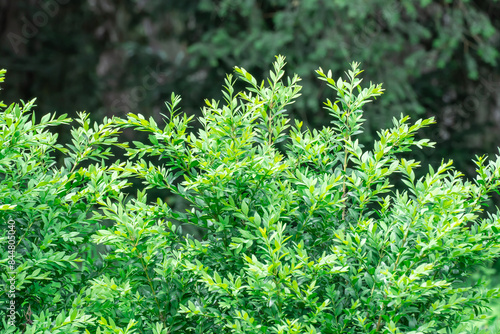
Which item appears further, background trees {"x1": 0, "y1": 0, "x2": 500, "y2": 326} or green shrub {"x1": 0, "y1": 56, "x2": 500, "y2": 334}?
background trees {"x1": 0, "y1": 0, "x2": 500, "y2": 326}

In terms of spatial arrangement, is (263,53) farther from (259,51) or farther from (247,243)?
(247,243)

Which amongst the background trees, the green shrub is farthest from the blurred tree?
the green shrub

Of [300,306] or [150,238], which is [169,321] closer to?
[150,238]

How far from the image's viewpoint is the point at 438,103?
973 cm

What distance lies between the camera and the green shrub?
2.07 m

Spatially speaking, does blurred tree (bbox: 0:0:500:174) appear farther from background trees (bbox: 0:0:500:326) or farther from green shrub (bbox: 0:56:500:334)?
green shrub (bbox: 0:56:500:334)

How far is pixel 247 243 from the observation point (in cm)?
208

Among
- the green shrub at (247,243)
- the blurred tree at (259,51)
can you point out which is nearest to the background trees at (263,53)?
the blurred tree at (259,51)

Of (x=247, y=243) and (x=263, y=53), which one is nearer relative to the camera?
(x=247, y=243)

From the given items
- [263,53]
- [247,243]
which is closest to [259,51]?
[263,53]

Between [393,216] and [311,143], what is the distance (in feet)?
1.50

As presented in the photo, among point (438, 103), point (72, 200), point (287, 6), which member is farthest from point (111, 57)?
point (72, 200)

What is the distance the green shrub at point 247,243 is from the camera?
81.5 inches

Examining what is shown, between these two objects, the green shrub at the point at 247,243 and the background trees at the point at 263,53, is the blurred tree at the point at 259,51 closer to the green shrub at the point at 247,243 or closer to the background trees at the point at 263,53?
the background trees at the point at 263,53
